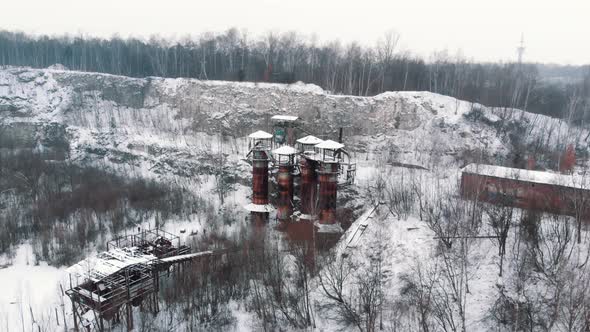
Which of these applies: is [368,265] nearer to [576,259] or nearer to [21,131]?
[576,259]

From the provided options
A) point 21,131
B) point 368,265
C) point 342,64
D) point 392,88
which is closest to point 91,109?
point 21,131

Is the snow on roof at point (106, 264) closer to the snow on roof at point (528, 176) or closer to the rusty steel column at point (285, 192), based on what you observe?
→ the rusty steel column at point (285, 192)

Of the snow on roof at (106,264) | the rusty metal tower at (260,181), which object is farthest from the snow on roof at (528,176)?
the snow on roof at (106,264)

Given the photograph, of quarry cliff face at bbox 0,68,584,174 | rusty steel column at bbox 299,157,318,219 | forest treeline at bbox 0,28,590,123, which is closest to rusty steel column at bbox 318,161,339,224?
rusty steel column at bbox 299,157,318,219

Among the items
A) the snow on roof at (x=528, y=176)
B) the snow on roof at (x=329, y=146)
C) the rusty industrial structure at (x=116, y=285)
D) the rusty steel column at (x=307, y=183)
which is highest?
the snow on roof at (x=329, y=146)

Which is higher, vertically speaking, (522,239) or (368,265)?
(522,239)

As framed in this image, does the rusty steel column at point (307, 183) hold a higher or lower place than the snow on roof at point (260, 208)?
higher
